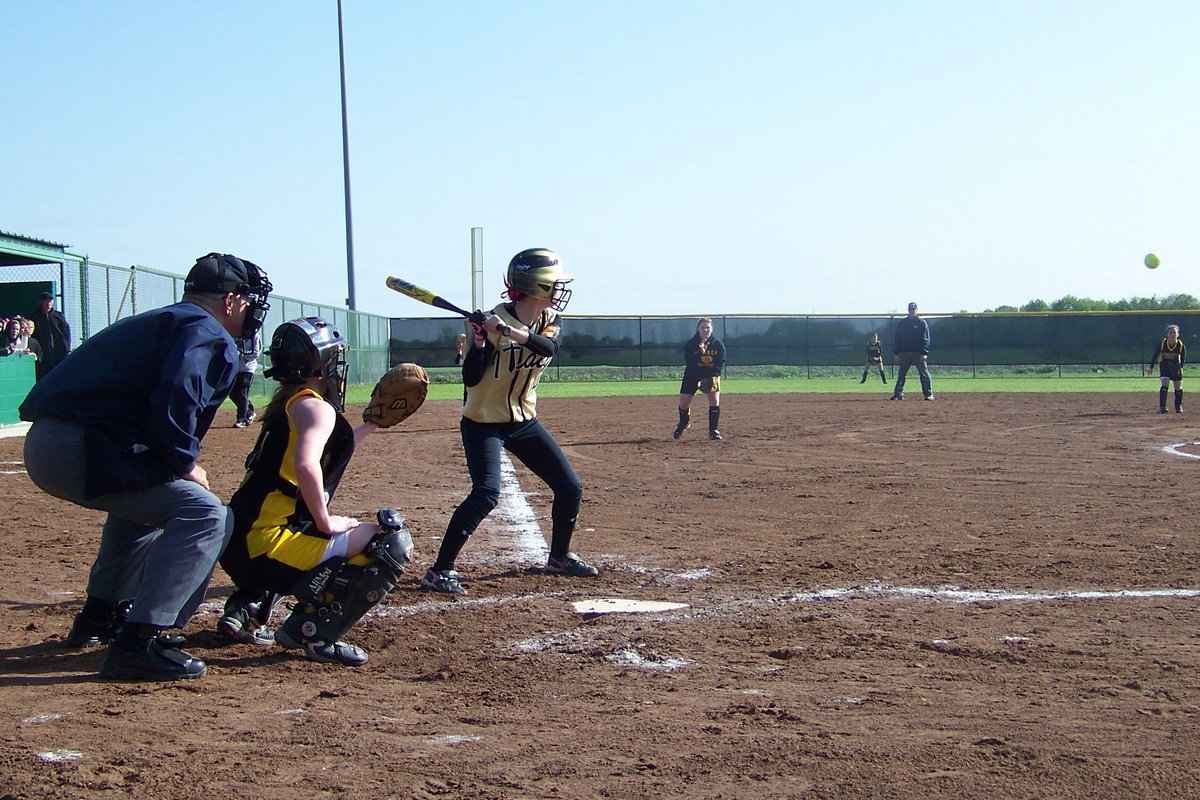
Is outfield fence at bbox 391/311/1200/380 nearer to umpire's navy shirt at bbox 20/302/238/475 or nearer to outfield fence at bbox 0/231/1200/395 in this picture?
outfield fence at bbox 0/231/1200/395

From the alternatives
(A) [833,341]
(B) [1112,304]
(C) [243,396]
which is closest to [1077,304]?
(B) [1112,304]

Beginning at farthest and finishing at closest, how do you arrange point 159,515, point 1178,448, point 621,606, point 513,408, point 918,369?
point 918,369
point 1178,448
point 513,408
point 621,606
point 159,515

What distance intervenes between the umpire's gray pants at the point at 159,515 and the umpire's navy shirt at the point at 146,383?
9 cm

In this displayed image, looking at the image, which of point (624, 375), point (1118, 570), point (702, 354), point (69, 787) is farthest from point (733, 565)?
point (624, 375)

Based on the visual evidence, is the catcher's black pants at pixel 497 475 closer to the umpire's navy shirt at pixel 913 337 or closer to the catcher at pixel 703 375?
the catcher at pixel 703 375

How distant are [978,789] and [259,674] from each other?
272 centimetres

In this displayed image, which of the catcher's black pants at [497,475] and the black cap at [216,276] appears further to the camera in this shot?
the catcher's black pants at [497,475]

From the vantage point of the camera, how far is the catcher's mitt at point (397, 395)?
5039 millimetres

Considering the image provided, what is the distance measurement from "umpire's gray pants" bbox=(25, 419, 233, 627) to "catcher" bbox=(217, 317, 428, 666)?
23 cm

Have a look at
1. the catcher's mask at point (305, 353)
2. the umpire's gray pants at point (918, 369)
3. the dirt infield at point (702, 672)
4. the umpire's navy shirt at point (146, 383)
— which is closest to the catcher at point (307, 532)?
the catcher's mask at point (305, 353)

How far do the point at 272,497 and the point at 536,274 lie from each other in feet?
6.89

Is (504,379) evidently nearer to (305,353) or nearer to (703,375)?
(305,353)

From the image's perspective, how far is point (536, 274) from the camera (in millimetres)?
6133

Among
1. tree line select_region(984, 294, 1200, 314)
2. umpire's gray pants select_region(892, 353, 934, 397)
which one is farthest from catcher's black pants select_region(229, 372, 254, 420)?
tree line select_region(984, 294, 1200, 314)
